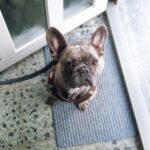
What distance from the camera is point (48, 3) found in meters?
1.57

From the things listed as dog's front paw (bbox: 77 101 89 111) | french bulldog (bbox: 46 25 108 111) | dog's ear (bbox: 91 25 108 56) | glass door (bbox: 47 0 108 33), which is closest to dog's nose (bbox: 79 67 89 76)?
french bulldog (bbox: 46 25 108 111)

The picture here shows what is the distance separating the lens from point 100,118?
172 cm

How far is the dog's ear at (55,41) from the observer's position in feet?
4.35

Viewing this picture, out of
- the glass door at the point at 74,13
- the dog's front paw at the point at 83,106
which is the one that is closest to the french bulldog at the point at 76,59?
the dog's front paw at the point at 83,106

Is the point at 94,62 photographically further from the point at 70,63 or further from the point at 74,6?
the point at 74,6

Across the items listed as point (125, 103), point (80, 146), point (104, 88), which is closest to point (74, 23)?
point (104, 88)

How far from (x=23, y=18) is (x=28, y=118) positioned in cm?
57

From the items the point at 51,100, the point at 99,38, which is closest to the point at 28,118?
the point at 51,100

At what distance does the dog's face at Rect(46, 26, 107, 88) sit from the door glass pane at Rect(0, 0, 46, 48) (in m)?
0.34

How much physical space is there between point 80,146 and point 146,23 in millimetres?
921

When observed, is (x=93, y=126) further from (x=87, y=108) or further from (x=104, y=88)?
(x=104, y=88)

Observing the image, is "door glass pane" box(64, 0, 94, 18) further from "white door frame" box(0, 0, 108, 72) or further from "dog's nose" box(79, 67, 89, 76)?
"dog's nose" box(79, 67, 89, 76)

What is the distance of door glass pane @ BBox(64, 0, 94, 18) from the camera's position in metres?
1.79

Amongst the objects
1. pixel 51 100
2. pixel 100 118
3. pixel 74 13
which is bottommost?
pixel 100 118
